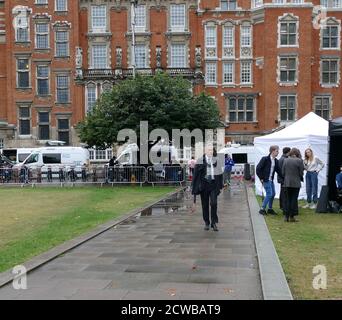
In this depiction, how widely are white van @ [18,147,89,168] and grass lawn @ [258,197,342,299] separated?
28213mm

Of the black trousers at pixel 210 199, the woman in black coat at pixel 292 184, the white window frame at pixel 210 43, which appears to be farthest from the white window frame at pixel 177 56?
the black trousers at pixel 210 199

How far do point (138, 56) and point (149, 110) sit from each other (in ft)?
76.4

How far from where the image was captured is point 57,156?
4066 centimetres

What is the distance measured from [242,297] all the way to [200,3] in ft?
155

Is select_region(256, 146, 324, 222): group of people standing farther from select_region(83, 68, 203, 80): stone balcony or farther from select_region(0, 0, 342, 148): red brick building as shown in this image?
select_region(0, 0, 342, 148): red brick building

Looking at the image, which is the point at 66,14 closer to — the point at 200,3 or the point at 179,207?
the point at 200,3

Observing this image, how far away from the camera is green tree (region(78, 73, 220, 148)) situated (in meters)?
29.4

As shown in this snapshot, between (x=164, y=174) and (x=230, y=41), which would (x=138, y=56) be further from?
(x=164, y=174)

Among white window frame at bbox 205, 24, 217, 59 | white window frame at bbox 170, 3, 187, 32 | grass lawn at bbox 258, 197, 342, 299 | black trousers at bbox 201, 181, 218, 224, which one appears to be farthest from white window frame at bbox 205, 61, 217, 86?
black trousers at bbox 201, 181, 218, 224

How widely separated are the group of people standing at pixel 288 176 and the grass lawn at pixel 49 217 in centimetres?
436

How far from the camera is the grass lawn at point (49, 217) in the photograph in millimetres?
10016

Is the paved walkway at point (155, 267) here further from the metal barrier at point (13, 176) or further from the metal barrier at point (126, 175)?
the metal barrier at point (13, 176)

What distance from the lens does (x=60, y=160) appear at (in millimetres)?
40531

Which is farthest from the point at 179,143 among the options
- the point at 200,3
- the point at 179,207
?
the point at 200,3
